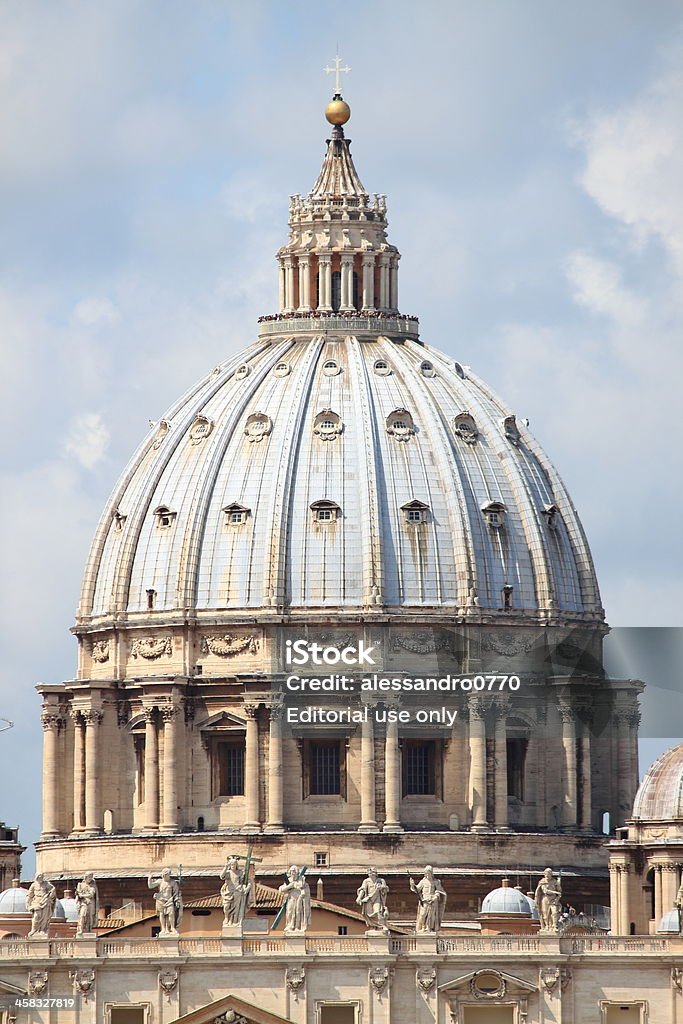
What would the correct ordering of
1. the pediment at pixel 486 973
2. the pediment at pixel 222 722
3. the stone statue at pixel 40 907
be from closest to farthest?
the pediment at pixel 486 973
the stone statue at pixel 40 907
the pediment at pixel 222 722

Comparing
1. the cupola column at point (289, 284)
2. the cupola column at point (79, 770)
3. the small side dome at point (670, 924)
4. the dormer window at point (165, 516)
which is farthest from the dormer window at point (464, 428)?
the small side dome at point (670, 924)

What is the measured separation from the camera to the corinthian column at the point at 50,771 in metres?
165

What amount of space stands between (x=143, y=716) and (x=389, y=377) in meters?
14.9

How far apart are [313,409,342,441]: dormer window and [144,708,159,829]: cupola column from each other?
37.2 ft

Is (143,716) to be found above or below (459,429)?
below

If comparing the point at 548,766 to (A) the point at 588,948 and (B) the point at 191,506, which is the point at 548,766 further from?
(A) the point at 588,948

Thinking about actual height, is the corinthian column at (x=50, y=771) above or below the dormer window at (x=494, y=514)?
below

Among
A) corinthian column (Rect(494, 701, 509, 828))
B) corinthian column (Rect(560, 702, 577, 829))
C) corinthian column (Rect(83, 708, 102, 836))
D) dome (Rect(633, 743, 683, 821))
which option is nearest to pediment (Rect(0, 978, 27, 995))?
dome (Rect(633, 743, 683, 821))

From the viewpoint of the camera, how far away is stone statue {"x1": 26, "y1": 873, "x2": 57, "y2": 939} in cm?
13062

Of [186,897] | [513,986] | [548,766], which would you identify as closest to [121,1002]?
[513,986]

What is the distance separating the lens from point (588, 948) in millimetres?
130625

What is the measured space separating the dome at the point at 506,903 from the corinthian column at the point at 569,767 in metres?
15.8

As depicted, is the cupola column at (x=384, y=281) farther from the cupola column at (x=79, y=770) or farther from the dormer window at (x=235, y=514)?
the cupola column at (x=79, y=770)

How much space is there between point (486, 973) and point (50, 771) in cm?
4029
